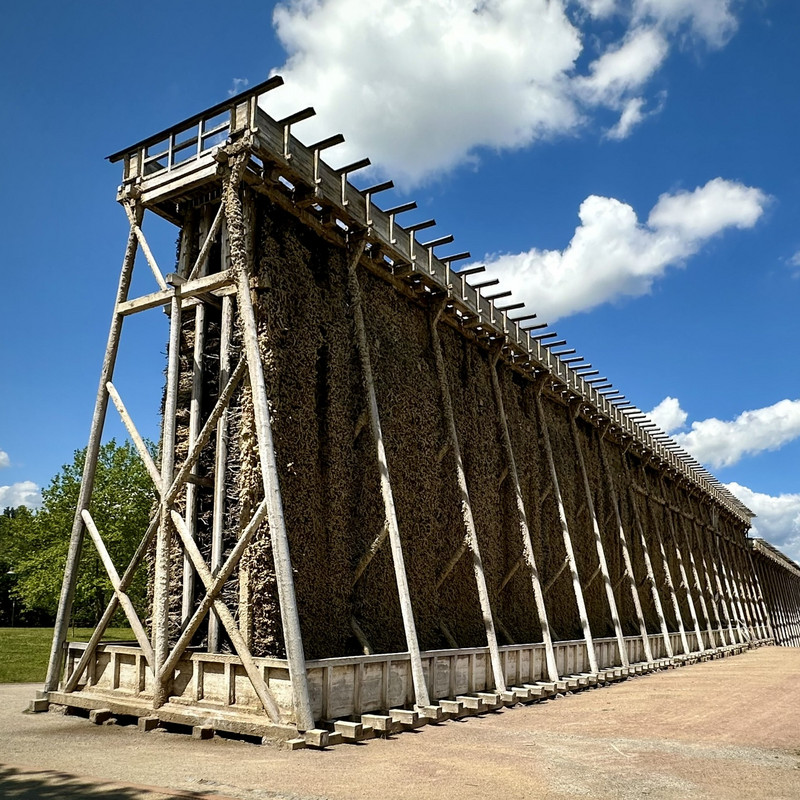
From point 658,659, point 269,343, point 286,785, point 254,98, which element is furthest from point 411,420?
point 658,659

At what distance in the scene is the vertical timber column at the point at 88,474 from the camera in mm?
10812

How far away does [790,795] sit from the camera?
638 centimetres

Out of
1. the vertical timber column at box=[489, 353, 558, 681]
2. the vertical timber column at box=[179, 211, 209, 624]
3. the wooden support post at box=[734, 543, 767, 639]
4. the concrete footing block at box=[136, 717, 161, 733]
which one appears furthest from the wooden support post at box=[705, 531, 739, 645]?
the concrete footing block at box=[136, 717, 161, 733]

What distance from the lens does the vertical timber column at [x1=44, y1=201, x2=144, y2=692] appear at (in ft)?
35.5

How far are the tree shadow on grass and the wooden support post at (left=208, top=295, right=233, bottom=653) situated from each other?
4225mm

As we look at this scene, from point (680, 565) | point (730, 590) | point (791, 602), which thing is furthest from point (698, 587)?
point (791, 602)

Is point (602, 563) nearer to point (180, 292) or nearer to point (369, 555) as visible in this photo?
point (369, 555)

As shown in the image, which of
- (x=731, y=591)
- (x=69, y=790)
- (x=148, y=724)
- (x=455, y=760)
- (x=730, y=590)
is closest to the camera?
(x=69, y=790)

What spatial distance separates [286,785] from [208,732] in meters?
2.67

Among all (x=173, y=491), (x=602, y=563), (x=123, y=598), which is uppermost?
(x=173, y=491)

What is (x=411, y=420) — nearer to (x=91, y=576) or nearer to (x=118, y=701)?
(x=118, y=701)

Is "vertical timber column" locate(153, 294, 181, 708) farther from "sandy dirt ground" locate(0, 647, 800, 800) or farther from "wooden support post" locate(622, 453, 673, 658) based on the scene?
"wooden support post" locate(622, 453, 673, 658)

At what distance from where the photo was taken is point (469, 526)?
14008 mm

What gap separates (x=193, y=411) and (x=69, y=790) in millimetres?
6504
